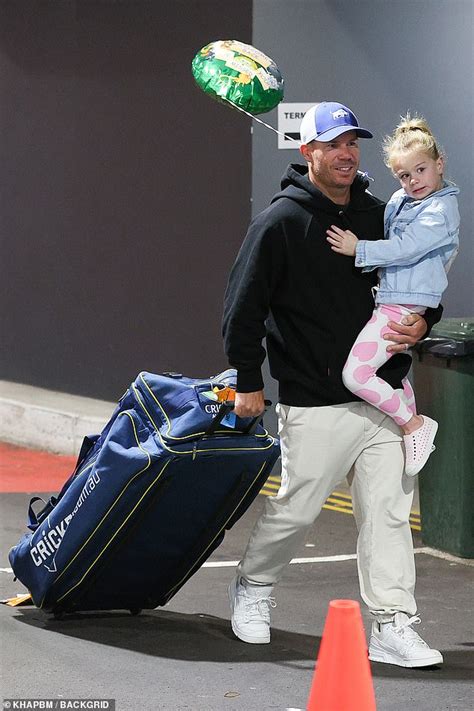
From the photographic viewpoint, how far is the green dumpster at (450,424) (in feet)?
23.6

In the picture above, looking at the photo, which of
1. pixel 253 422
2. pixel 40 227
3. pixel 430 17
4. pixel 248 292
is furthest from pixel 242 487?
pixel 40 227

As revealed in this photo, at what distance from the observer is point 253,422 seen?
220 inches

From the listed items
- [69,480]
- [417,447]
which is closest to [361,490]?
[417,447]

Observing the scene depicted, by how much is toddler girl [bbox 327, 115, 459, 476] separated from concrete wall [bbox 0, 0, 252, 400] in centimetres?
425

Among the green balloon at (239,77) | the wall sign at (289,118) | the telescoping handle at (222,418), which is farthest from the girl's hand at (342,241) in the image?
the wall sign at (289,118)

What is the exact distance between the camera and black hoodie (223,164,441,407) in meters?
5.51

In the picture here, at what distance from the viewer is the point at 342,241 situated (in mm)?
5508

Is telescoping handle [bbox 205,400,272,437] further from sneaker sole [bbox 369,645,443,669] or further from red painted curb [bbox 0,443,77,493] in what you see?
red painted curb [bbox 0,443,77,493]

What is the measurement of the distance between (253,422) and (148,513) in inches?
21.3

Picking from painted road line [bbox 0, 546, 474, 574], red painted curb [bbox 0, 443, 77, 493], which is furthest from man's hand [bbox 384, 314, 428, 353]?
red painted curb [bbox 0, 443, 77, 493]

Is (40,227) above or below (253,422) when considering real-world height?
above

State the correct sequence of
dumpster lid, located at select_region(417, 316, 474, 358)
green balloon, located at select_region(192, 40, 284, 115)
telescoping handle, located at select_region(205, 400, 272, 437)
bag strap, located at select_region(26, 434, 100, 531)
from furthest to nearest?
dumpster lid, located at select_region(417, 316, 474, 358), green balloon, located at select_region(192, 40, 284, 115), bag strap, located at select_region(26, 434, 100, 531), telescoping handle, located at select_region(205, 400, 272, 437)

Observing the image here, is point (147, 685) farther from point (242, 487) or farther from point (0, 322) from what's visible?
point (0, 322)

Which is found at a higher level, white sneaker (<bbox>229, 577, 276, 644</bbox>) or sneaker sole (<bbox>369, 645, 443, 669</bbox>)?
white sneaker (<bbox>229, 577, 276, 644</bbox>)
